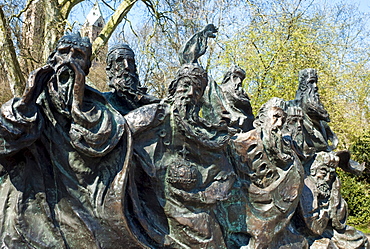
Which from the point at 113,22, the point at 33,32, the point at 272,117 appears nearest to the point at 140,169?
the point at 272,117

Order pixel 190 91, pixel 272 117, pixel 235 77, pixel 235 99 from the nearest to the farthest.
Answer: pixel 190 91 → pixel 272 117 → pixel 235 99 → pixel 235 77

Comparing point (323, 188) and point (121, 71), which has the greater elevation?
point (121, 71)

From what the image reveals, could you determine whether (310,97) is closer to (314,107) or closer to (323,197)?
(314,107)

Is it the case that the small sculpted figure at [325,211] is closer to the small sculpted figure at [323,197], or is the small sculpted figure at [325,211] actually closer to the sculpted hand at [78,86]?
the small sculpted figure at [323,197]

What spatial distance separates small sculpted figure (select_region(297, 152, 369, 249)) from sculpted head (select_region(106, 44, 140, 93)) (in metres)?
2.10

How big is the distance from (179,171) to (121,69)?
1085 millimetres

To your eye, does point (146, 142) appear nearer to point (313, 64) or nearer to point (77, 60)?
point (77, 60)

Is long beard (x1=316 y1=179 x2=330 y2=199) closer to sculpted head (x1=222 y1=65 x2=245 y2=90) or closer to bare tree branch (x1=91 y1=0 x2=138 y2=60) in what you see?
sculpted head (x1=222 y1=65 x2=245 y2=90)

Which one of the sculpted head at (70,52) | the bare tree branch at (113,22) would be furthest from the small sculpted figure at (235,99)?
the bare tree branch at (113,22)

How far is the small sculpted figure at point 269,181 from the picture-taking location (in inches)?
159

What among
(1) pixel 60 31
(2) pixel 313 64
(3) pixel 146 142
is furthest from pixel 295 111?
(2) pixel 313 64

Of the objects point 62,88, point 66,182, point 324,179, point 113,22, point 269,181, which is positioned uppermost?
point 113,22

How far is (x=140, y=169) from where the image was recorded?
11.9ft

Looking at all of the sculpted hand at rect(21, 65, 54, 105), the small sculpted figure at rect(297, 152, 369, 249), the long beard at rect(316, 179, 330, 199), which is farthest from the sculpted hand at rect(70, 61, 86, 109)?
the long beard at rect(316, 179, 330, 199)
